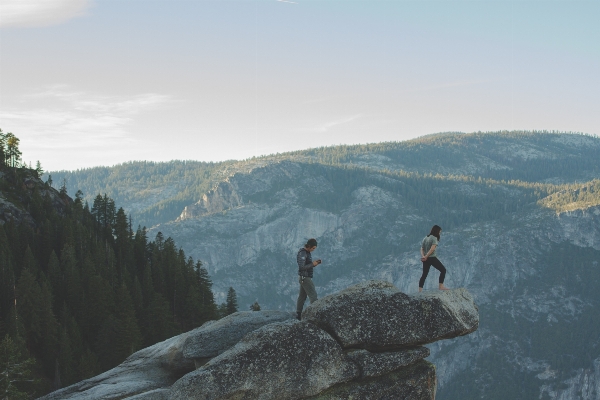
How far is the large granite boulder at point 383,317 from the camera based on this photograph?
28.4 metres

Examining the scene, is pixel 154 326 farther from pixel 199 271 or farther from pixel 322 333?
pixel 322 333

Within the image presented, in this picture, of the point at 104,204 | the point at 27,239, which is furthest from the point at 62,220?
the point at 104,204

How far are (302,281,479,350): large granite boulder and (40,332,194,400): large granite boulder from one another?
8.13 meters

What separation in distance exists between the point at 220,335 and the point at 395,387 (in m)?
8.53

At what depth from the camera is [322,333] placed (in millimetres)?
27938

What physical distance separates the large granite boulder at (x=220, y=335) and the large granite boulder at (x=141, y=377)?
1705mm

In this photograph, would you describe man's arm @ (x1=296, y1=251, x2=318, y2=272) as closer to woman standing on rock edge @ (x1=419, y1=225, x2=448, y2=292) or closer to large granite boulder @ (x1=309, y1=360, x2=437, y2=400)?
woman standing on rock edge @ (x1=419, y1=225, x2=448, y2=292)

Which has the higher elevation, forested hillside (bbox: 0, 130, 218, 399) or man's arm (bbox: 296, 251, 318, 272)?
man's arm (bbox: 296, 251, 318, 272)

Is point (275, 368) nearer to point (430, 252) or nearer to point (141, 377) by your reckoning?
point (141, 377)

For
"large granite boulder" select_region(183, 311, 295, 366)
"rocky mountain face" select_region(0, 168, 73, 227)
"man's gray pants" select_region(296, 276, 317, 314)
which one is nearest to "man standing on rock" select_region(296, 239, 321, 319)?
"man's gray pants" select_region(296, 276, 317, 314)

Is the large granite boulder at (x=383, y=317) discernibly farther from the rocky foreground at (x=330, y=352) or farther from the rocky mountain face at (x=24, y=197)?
the rocky mountain face at (x=24, y=197)

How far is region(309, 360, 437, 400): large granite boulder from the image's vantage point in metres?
27.9

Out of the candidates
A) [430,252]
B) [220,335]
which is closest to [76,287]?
[220,335]

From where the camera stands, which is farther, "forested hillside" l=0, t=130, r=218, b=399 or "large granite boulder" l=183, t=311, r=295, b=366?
"forested hillside" l=0, t=130, r=218, b=399
